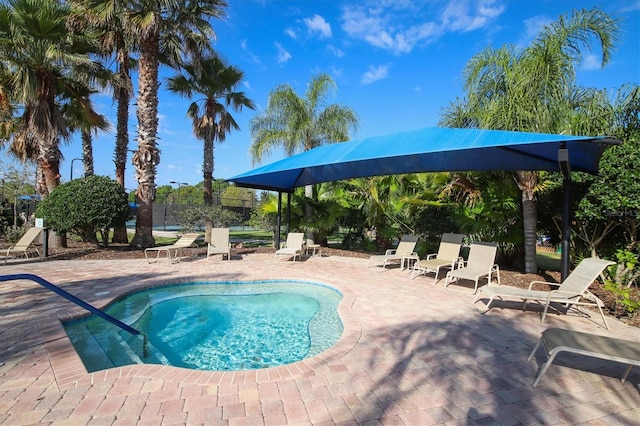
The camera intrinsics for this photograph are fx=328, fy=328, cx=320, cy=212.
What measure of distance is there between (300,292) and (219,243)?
15.6 feet

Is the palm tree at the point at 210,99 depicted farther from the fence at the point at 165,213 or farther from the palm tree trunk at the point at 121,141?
the fence at the point at 165,213

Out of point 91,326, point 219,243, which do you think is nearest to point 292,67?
point 219,243

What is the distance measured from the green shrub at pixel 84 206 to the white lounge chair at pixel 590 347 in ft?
39.2

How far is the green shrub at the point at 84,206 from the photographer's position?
10.5m

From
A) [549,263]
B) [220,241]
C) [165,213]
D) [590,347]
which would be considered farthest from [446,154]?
[165,213]

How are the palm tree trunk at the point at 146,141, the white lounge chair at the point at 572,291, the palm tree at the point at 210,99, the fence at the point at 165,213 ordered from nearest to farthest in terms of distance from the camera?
the white lounge chair at the point at 572,291 < the palm tree trunk at the point at 146,141 < the palm tree at the point at 210,99 < the fence at the point at 165,213

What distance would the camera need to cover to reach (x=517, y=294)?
17.0 feet

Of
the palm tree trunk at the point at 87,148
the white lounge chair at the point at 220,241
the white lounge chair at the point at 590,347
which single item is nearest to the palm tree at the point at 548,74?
the white lounge chair at the point at 590,347

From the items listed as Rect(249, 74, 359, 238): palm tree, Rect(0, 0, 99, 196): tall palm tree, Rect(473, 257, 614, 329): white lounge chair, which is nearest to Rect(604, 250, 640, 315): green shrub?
Rect(473, 257, 614, 329): white lounge chair

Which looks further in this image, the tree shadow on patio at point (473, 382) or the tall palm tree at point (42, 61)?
the tall palm tree at point (42, 61)

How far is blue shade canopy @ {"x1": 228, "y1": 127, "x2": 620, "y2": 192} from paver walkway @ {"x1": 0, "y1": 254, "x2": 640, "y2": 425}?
117 inches

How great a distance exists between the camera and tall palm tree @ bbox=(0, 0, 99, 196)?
9938 mm

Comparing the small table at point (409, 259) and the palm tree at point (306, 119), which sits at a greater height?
the palm tree at point (306, 119)

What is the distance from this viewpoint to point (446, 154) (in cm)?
817
